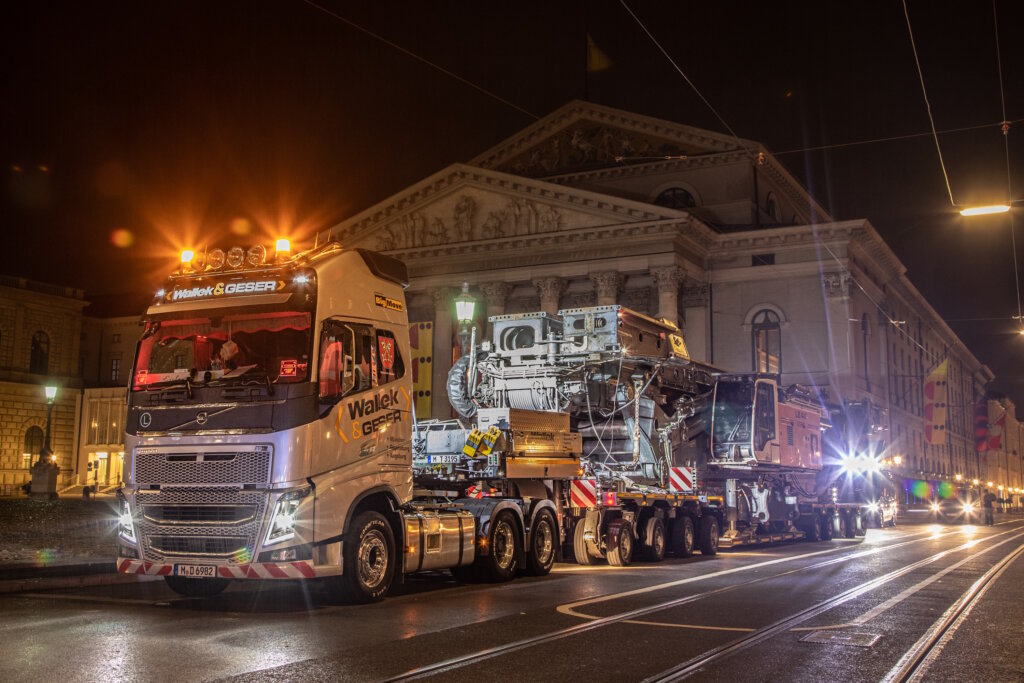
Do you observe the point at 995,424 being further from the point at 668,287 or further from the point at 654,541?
the point at 654,541

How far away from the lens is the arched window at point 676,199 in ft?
184

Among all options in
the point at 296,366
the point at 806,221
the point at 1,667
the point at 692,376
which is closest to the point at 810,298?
the point at 806,221

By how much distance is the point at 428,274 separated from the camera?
55094mm

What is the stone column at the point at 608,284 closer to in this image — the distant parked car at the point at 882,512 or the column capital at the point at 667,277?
the column capital at the point at 667,277

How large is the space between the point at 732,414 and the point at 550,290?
29.3 m

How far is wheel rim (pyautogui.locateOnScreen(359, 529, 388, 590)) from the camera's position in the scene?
11.6 meters

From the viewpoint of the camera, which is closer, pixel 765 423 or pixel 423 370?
pixel 765 423

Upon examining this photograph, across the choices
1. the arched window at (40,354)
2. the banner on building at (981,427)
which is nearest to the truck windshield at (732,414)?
the arched window at (40,354)

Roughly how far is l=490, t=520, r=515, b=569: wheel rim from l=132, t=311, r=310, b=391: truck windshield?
479 centimetres

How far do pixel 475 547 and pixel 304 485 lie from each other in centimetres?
402

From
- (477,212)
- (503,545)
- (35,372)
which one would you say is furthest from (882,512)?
(35,372)

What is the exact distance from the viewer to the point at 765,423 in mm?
23141

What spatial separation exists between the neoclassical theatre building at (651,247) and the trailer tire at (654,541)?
91.8 feet

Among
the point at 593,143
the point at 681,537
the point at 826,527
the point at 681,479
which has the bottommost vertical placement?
the point at 826,527
